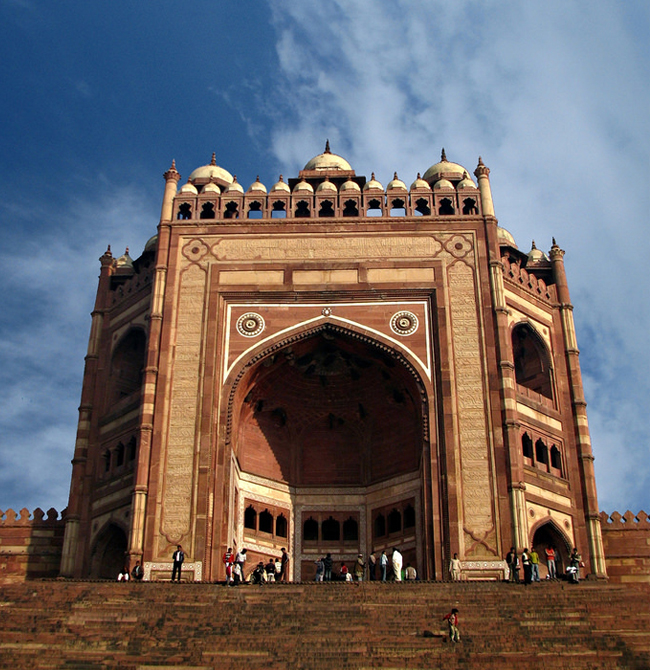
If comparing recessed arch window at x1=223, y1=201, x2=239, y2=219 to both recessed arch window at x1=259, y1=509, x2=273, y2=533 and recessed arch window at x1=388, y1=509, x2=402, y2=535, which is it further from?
recessed arch window at x1=388, y1=509, x2=402, y2=535

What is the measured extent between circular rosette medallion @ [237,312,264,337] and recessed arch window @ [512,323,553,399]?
766 centimetres

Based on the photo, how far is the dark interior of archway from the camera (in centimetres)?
2914

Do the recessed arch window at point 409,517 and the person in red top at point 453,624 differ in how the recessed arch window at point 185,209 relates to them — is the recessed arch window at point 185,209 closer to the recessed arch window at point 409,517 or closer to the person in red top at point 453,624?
the recessed arch window at point 409,517

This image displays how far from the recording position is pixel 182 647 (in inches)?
708

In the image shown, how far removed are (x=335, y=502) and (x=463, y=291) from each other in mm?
7024

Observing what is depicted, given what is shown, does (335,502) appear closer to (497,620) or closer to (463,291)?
(463,291)

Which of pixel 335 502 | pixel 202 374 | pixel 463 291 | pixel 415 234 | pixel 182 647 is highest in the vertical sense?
pixel 415 234

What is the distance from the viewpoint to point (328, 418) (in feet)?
102

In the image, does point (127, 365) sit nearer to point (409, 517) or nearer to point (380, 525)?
point (380, 525)

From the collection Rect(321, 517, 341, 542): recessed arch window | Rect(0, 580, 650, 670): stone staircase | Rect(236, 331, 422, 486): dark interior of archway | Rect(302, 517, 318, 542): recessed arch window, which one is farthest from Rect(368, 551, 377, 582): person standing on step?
Rect(0, 580, 650, 670): stone staircase

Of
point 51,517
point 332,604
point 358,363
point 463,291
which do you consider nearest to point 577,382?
point 463,291

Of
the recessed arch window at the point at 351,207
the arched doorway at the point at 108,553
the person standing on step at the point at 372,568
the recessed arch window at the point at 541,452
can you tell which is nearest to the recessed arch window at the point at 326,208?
the recessed arch window at the point at 351,207

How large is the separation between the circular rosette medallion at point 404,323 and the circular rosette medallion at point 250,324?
11.7 feet

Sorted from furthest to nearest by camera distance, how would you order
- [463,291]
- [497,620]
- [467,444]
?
[463,291] < [467,444] < [497,620]
